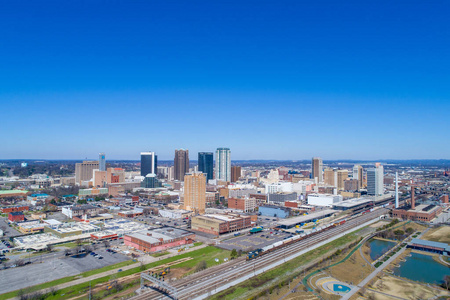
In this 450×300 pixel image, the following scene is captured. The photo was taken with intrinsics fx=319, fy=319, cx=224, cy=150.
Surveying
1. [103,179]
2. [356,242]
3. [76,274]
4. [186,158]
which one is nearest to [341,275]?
[356,242]

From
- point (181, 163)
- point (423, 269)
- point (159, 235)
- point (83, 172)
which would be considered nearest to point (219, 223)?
point (159, 235)

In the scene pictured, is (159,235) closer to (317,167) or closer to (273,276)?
(273,276)

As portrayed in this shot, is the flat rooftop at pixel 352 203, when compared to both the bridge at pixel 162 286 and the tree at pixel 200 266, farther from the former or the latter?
the bridge at pixel 162 286

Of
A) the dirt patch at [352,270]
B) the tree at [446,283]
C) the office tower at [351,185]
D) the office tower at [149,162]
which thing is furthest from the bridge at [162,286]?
the office tower at [149,162]

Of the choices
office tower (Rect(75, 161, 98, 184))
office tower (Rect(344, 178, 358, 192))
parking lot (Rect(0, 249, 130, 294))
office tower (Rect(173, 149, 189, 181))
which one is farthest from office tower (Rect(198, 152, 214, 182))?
parking lot (Rect(0, 249, 130, 294))

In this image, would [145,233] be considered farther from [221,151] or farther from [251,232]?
[221,151]

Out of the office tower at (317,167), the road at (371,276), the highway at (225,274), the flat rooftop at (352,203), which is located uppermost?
the office tower at (317,167)
